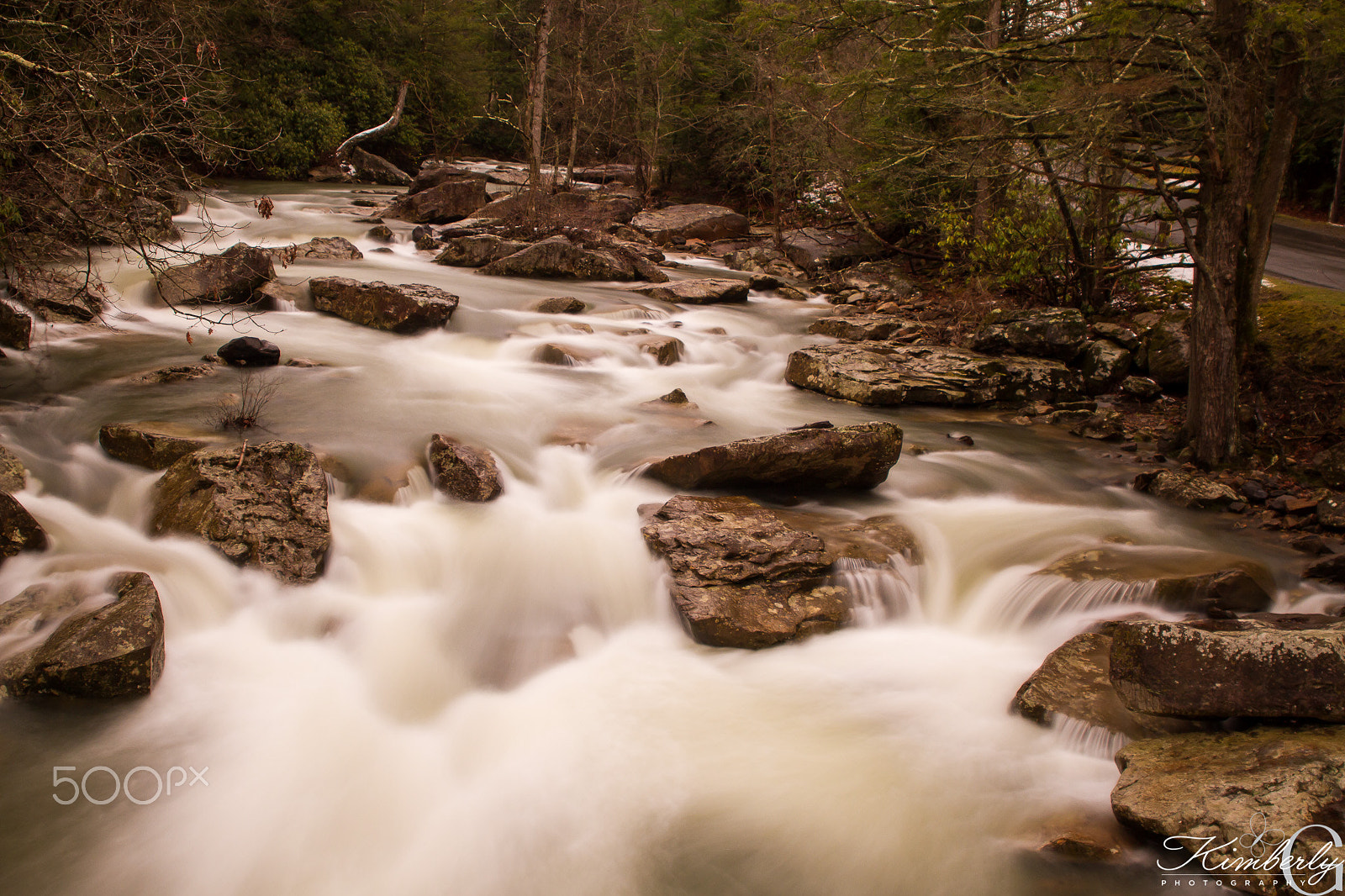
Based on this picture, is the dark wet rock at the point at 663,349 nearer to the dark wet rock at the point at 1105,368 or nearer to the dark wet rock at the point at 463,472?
the dark wet rock at the point at 463,472

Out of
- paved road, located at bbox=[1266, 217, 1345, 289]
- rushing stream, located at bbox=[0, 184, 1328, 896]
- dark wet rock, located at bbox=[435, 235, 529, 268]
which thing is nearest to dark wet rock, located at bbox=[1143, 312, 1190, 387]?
paved road, located at bbox=[1266, 217, 1345, 289]

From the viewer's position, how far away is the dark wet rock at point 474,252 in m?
15.6

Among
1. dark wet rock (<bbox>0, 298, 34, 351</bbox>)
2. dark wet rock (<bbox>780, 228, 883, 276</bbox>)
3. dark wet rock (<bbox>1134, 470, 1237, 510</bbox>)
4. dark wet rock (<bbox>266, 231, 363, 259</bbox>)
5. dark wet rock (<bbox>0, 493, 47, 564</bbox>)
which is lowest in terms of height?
dark wet rock (<bbox>0, 493, 47, 564</bbox>)

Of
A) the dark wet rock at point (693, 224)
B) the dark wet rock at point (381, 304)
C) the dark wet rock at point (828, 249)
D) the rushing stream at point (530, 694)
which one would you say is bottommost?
the rushing stream at point (530, 694)

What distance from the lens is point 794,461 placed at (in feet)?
21.9

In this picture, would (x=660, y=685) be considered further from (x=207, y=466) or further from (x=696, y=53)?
(x=696, y=53)

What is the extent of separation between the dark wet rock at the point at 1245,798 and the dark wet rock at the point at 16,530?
6.24 m

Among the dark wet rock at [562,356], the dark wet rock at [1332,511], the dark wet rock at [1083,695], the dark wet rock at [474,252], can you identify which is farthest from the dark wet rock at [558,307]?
the dark wet rock at [1332,511]

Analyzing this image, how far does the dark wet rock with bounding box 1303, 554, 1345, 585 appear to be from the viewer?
5.55 metres

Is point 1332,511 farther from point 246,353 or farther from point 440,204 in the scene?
point 440,204

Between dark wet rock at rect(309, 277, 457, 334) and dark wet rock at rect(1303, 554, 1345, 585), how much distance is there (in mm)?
10029

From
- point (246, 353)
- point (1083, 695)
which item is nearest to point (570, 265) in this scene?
point (246, 353)

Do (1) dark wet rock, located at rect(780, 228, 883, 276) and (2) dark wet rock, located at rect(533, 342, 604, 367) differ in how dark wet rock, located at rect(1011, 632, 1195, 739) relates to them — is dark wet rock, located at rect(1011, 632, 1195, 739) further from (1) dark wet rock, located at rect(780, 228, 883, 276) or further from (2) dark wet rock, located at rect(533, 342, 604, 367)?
(1) dark wet rock, located at rect(780, 228, 883, 276)

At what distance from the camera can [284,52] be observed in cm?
2473
